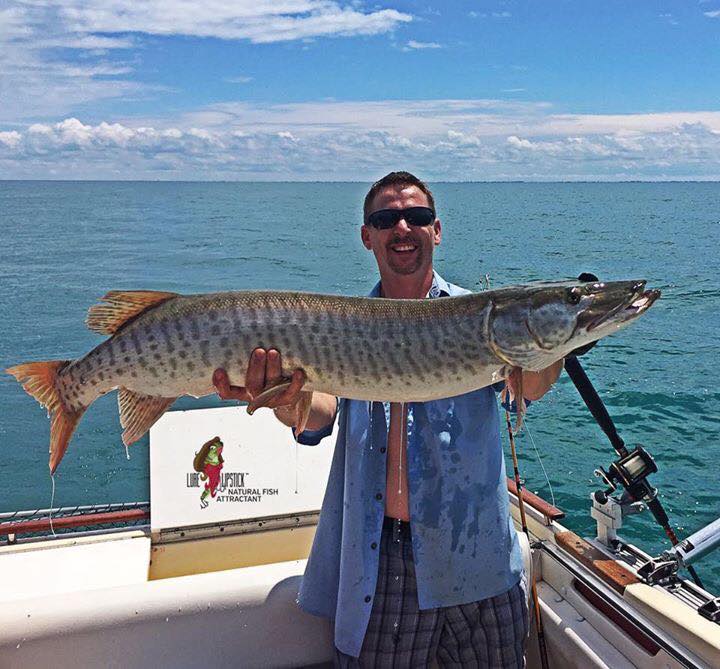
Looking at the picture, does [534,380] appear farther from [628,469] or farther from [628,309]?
[628,469]

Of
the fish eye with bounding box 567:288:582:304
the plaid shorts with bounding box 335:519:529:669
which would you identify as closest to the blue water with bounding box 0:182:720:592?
the plaid shorts with bounding box 335:519:529:669

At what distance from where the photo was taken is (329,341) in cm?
282

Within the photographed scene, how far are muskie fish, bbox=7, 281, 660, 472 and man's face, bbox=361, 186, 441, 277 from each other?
0.37 m

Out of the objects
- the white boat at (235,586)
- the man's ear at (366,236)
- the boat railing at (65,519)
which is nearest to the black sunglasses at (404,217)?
the man's ear at (366,236)

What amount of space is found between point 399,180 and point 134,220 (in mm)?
59560

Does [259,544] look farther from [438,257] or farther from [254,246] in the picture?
[254,246]

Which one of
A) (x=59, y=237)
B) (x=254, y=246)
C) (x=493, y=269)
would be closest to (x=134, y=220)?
(x=59, y=237)

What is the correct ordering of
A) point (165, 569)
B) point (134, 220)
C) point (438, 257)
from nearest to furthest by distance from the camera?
point (165, 569) < point (438, 257) < point (134, 220)

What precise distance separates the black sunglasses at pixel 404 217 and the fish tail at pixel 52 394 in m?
1.51

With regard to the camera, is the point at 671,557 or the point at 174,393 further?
the point at 671,557

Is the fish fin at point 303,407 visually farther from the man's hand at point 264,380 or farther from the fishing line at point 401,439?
the fishing line at point 401,439

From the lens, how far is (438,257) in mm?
37344

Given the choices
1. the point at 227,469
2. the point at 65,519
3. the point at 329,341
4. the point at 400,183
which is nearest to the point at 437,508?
the point at 329,341

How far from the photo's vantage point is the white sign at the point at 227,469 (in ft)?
15.0
